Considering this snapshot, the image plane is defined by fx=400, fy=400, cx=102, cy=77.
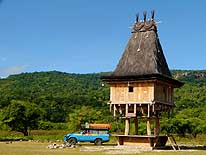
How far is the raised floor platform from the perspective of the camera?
31.0 meters

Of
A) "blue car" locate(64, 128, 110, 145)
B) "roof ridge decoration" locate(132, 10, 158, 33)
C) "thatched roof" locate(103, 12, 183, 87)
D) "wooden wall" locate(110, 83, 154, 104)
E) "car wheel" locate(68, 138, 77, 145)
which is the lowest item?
"car wheel" locate(68, 138, 77, 145)

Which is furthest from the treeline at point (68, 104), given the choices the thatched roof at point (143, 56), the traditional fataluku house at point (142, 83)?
the thatched roof at point (143, 56)

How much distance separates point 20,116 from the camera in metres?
54.0

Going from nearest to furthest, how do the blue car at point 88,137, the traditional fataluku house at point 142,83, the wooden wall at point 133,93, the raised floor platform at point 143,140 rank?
the raised floor platform at point 143,140, the wooden wall at point 133,93, the traditional fataluku house at point 142,83, the blue car at point 88,137

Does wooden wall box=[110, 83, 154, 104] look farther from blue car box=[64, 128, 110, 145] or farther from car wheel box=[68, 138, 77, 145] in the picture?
car wheel box=[68, 138, 77, 145]

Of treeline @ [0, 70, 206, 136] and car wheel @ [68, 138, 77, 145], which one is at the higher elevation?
treeline @ [0, 70, 206, 136]

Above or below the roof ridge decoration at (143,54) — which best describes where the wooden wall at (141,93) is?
below

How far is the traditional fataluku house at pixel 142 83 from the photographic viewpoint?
3120cm

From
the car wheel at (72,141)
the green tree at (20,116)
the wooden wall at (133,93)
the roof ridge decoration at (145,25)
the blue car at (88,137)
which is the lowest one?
the car wheel at (72,141)

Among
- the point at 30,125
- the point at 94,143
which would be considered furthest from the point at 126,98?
the point at 30,125

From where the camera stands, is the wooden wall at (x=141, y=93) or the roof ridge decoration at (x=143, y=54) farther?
the roof ridge decoration at (x=143, y=54)

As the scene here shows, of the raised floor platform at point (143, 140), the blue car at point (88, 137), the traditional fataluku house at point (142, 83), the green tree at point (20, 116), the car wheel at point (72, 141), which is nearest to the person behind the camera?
the raised floor platform at point (143, 140)

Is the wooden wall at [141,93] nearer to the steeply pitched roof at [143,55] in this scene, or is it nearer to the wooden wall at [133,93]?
the wooden wall at [133,93]

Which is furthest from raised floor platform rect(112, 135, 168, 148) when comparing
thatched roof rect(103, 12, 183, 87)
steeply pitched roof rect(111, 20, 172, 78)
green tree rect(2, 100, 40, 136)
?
green tree rect(2, 100, 40, 136)
